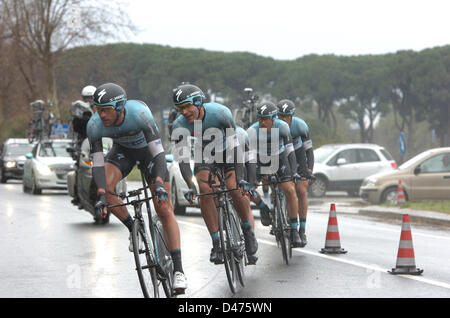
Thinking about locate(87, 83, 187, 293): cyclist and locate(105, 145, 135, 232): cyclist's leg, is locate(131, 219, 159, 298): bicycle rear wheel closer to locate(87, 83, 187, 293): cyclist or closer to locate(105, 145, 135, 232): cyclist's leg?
locate(87, 83, 187, 293): cyclist

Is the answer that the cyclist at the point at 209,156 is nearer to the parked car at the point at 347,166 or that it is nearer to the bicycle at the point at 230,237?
the bicycle at the point at 230,237

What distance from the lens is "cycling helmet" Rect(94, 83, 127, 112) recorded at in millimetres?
7613

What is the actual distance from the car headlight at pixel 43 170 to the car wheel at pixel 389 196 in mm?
8903

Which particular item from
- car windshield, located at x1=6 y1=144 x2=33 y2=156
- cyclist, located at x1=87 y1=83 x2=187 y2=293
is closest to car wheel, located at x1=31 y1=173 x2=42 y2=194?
car windshield, located at x1=6 y1=144 x2=33 y2=156

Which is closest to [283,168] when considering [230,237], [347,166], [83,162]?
[230,237]

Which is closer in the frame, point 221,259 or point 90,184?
point 221,259

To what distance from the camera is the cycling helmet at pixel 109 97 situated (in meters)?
7.61

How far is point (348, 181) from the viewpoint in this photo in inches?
1118

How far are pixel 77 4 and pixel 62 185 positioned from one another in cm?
2869

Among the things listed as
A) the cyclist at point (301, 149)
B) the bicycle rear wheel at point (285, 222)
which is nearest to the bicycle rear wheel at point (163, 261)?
the bicycle rear wheel at point (285, 222)
